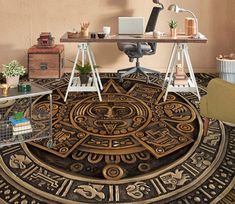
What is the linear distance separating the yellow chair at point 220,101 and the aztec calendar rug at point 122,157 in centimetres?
34

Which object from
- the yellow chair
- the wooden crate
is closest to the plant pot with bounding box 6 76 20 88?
the yellow chair

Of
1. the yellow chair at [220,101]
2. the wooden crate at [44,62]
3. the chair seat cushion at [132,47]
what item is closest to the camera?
the yellow chair at [220,101]

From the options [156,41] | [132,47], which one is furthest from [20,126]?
[132,47]

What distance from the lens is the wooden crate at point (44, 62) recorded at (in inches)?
214

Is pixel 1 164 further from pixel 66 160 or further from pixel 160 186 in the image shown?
pixel 160 186

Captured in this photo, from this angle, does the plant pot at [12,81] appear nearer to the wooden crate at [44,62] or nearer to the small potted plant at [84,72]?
the small potted plant at [84,72]

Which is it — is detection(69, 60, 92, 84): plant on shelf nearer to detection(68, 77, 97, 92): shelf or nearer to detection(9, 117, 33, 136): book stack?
detection(68, 77, 97, 92): shelf

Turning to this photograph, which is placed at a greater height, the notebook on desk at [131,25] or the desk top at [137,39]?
the notebook on desk at [131,25]

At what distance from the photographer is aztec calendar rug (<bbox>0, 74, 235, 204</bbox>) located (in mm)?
2527

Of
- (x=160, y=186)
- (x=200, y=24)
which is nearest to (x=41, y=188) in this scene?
(x=160, y=186)

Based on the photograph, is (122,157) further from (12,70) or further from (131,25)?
(131,25)

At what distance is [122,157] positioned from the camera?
10.1ft

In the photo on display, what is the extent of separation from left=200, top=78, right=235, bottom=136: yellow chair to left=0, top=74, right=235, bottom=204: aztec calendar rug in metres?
0.34

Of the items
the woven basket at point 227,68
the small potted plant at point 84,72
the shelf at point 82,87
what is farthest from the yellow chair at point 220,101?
the woven basket at point 227,68
